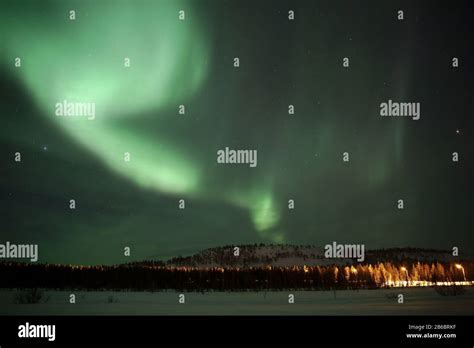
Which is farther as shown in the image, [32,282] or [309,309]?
[32,282]

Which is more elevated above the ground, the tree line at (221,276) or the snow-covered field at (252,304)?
the tree line at (221,276)

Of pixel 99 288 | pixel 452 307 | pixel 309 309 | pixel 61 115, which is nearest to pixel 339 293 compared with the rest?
pixel 309 309

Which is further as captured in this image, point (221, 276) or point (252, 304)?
point (221, 276)

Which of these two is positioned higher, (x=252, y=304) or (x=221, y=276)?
(x=221, y=276)

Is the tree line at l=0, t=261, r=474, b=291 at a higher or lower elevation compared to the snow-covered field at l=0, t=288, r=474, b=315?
higher

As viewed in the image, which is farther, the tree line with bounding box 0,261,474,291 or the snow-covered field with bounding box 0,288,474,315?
the tree line with bounding box 0,261,474,291

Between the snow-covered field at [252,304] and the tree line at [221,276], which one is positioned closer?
the snow-covered field at [252,304]
